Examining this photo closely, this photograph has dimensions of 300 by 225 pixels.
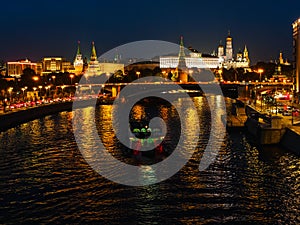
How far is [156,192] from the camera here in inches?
448

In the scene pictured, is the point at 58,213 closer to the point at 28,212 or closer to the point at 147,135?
the point at 28,212

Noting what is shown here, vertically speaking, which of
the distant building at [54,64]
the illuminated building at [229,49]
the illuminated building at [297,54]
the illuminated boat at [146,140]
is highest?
the illuminated building at [229,49]

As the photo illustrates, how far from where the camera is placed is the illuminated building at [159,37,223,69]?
92.2m

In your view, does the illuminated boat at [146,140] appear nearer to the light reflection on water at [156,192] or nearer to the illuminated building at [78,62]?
the light reflection on water at [156,192]

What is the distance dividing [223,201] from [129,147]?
6152 millimetres

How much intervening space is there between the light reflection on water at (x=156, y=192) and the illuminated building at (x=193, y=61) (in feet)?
245

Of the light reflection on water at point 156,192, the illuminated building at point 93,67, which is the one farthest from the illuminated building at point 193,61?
the light reflection on water at point 156,192

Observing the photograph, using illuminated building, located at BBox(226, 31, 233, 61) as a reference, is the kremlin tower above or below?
below

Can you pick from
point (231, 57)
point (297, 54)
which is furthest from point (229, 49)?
point (297, 54)

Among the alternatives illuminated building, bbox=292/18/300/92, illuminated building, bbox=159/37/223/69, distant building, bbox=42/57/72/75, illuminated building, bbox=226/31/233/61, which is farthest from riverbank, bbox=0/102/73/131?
illuminated building, bbox=226/31/233/61

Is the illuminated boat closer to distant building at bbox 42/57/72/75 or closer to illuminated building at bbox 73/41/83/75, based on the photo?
illuminated building at bbox 73/41/83/75

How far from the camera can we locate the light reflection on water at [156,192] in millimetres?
9695

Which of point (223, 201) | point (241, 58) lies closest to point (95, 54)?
point (241, 58)

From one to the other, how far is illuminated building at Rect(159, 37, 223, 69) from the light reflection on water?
74617mm
